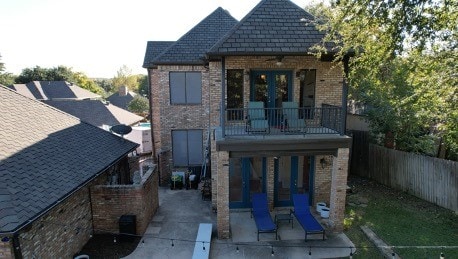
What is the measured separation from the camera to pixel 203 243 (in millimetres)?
7703

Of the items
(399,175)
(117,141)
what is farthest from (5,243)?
(399,175)

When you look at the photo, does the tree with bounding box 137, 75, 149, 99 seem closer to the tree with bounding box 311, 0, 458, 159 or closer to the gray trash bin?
the gray trash bin

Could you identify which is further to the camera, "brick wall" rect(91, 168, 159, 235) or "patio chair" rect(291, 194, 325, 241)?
"brick wall" rect(91, 168, 159, 235)

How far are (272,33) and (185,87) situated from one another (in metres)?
5.98

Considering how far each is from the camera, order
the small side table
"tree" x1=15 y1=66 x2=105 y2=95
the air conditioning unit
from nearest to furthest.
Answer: the small side table → the air conditioning unit → "tree" x1=15 y1=66 x2=105 y2=95

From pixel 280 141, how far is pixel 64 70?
60.5m

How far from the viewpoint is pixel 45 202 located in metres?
5.86

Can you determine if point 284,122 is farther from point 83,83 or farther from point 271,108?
point 83,83

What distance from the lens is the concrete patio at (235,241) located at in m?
7.80

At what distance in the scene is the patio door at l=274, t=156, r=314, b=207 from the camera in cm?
1051

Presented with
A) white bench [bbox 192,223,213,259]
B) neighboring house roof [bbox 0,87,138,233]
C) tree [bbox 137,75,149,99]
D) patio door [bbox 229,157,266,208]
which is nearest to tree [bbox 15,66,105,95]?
tree [bbox 137,75,149,99]

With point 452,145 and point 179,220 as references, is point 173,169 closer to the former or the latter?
point 179,220

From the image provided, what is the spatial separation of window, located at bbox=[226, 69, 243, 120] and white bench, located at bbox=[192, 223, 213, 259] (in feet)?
12.8

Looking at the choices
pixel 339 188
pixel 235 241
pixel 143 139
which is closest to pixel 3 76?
pixel 143 139
